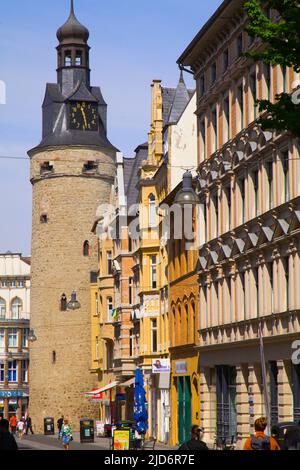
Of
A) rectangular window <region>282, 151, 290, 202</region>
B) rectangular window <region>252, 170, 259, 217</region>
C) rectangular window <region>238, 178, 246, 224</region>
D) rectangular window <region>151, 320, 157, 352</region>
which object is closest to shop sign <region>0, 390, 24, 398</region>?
rectangular window <region>151, 320, 157, 352</region>

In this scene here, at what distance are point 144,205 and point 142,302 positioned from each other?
199 inches

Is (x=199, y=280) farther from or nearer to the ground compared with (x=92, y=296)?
nearer to the ground

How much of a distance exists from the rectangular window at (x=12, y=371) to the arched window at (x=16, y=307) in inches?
287

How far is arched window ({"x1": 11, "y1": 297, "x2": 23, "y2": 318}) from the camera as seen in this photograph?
459ft

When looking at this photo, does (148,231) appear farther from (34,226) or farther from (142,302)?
(34,226)

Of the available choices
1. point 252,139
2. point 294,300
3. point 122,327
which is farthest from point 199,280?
point 122,327

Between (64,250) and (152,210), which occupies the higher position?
(64,250)

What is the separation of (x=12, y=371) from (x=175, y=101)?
73859mm

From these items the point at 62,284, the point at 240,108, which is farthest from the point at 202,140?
the point at 62,284

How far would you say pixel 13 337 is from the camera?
137 meters

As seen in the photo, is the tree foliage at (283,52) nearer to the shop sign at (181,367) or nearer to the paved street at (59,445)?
the paved street at (59,445)

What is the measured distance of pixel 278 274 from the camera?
3634cm

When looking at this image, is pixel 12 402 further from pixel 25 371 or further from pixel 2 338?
pixel 2 338

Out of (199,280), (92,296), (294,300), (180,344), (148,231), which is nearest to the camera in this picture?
(294,300)
